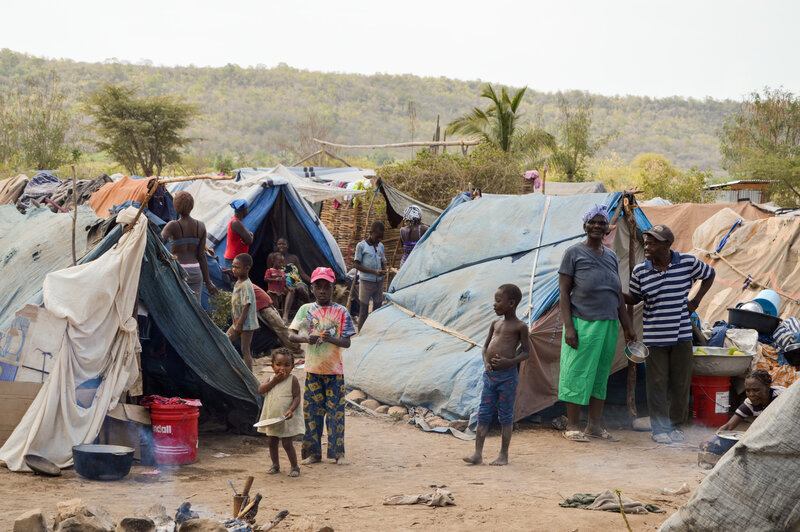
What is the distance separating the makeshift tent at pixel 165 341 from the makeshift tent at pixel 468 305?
1.79 meters

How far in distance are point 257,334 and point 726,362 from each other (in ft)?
18.0

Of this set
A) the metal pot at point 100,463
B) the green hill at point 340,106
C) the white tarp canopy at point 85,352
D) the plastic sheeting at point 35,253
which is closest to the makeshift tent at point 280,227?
the plastic sheeting at point 35,253

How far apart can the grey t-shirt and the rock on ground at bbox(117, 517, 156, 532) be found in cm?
386

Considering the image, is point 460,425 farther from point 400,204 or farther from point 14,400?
point 400,204

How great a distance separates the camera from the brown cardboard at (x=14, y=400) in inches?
216

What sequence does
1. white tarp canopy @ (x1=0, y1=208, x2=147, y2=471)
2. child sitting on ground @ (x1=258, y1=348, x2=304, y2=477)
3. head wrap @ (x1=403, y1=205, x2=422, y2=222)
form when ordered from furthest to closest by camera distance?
head wrap @ (x1=403, y1=205, x2=422, y2=222) < child sitting on ground @ (x1=258, y1=348, x2=304, y2=477) < white tarp canopy @ (x1=0, y1=208, x2=147, y2=471)

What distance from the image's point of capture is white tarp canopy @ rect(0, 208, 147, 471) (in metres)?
5.39

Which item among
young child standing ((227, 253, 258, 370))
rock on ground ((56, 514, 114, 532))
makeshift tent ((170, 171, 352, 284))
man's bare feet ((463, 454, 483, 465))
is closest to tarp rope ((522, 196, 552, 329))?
man's bare feet ((463, 454, 483, 465))

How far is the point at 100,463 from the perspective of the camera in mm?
5207

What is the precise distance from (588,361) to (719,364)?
124cm

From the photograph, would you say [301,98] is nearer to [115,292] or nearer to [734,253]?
[734,253]

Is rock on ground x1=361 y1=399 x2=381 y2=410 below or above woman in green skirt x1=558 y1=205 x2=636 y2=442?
below

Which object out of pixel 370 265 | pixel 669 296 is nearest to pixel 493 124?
pixel 370 265

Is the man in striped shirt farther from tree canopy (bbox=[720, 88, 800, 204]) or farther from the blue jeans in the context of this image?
tree canopy (bbox=[720, 88, 800, 204])
